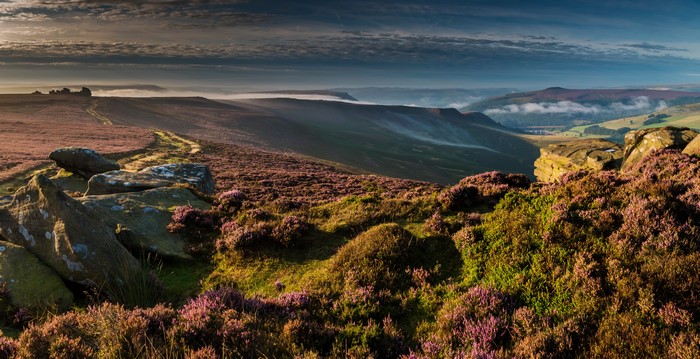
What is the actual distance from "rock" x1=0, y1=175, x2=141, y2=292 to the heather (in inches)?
28.6

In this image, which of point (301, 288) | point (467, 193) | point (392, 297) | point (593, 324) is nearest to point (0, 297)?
point (301, 288)

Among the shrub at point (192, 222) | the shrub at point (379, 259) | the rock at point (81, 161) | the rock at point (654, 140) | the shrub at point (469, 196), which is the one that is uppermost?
the rock at point (654, 140)

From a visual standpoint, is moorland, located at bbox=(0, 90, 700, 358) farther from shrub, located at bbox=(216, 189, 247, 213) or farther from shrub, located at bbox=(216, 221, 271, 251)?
shrub, located at bbox=(216, 189, 247, 213)

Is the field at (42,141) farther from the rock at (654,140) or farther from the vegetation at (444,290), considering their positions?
the rock at (654,140)

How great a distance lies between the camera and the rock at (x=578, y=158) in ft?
103

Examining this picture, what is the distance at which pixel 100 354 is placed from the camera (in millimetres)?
4887

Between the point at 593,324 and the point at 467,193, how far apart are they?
701cm

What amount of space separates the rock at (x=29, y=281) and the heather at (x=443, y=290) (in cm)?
41

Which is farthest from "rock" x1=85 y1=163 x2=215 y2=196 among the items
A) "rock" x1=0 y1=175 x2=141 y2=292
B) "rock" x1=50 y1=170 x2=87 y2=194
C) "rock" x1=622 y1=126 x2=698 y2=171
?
"rock" x1=622 y1=126 x2=698 y2=171

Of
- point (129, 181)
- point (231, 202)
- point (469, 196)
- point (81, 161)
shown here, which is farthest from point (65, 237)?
point (81, 161)

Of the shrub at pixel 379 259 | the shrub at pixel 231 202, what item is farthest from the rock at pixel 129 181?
the shrub at pixel 379 259

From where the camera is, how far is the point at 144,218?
12031 mm

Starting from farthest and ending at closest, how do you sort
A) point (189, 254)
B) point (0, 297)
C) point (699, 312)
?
point (189, 254) < point (0, 297) < point (699, 312)

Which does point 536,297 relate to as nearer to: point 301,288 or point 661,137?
point 301,288
